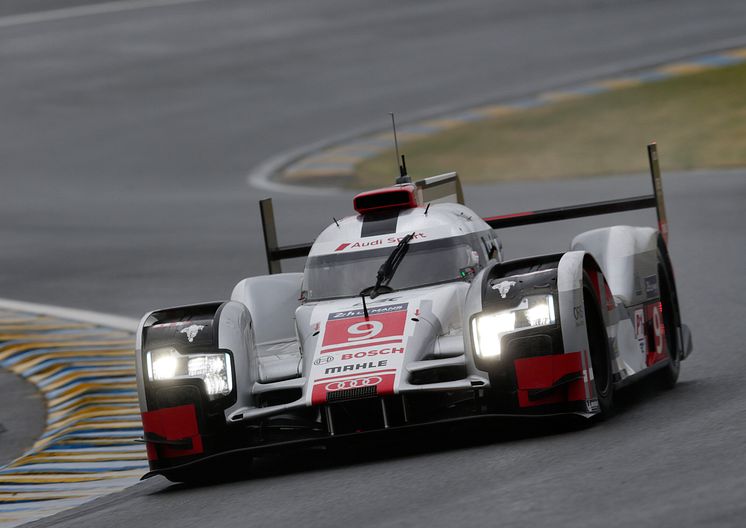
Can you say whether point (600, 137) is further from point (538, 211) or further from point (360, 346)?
point (360, 346)

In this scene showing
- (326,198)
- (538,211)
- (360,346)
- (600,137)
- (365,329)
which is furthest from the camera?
(600,137)

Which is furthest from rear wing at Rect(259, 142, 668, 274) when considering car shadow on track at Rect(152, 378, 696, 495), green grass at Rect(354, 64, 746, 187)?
green grass at Rect(354, 64, 746, 187)

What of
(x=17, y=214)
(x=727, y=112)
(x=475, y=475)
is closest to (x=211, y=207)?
(x=17, y=214)

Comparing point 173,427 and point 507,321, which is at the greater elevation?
point 507,321

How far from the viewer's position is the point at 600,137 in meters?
23.1

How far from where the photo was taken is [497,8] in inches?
1355

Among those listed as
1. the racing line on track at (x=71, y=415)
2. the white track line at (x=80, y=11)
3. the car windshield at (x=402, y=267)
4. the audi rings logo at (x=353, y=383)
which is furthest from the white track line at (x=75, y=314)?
the white track line at (x=80, y=11)

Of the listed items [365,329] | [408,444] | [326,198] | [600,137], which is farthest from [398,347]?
[600,137]

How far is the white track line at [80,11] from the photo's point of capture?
125 feet

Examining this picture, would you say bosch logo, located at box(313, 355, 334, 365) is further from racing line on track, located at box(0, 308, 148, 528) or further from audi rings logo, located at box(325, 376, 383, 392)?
racing line on track, located at box(0, 308, 148, 528)

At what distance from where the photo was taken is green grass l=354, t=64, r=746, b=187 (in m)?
21.2

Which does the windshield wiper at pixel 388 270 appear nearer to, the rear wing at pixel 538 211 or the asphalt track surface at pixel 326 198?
the asphalt track surface at pixel 326 198

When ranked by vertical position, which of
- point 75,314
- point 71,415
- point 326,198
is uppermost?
point 326,198

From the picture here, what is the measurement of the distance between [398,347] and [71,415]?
3.74 m
